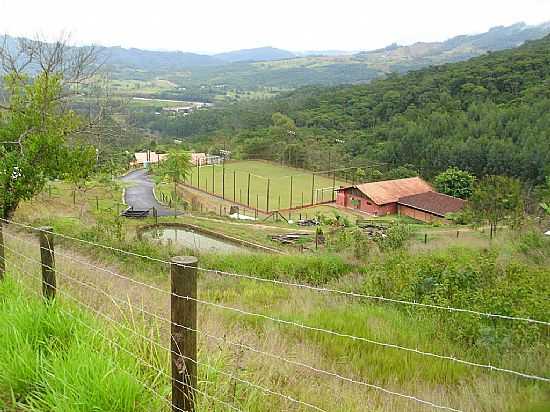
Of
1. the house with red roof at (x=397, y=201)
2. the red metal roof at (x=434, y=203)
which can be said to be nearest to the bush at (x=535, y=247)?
the red metal roof at (x=434, y=203)

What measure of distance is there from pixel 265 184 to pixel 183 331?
139 ft

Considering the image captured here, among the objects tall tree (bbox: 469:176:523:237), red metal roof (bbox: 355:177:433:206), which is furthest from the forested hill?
tall tree (bbox: 469:176:523:237)

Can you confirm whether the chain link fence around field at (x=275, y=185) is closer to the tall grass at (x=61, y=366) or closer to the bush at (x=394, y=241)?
the bush at (x=394, y=241)

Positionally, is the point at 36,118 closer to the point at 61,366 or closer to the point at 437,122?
the point at 61,366

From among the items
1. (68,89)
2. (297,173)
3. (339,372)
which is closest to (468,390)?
(339,372)

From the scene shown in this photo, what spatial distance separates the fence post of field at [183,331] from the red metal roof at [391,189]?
33.5m

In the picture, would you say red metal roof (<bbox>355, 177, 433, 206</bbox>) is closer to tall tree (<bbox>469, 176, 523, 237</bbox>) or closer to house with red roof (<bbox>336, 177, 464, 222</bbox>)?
house with red roof (<bbox>336, 177, 464, 222</bbox>)

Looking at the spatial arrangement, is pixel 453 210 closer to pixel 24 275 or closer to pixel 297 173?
pixel 297 173

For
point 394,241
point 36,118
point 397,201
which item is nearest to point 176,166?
point 397,201

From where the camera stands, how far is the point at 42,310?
348 cm

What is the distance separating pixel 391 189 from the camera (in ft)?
123

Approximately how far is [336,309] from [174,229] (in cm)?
1619

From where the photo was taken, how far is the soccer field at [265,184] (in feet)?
127

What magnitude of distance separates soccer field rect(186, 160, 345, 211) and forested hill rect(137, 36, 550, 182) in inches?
142
